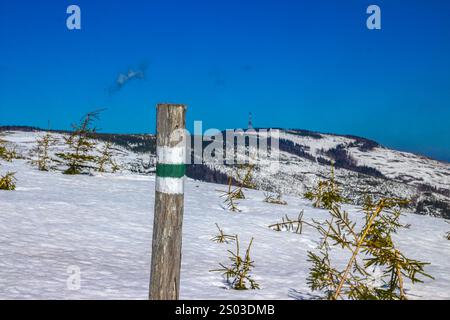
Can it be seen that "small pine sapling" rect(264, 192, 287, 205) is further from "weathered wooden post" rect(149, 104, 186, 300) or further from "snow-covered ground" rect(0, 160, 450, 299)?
"weathered wooden post" rect(149, 104, 186, 300)

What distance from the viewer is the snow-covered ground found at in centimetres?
484

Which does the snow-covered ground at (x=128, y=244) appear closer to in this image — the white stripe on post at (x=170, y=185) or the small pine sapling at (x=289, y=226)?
the small pine sapling at (x=289, y=226)

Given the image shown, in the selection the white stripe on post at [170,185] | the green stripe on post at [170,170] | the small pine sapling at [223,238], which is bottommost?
the small pine sapling at [223,238]

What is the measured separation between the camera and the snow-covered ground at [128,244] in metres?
4.84

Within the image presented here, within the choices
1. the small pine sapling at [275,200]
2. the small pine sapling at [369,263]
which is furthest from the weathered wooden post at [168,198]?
the small pine sapling at [275,200]

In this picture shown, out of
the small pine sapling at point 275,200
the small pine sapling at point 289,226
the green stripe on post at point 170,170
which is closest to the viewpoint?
the green stripe on post at point 170,170

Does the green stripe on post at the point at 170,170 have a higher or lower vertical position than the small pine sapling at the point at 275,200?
higher

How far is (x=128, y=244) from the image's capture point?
6.81 metres

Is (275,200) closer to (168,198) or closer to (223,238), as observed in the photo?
(223,238)

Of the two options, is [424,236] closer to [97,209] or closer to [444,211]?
[97,209]

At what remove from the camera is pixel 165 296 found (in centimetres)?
377

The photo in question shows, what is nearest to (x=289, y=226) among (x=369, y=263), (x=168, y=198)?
(x=369, y=263)

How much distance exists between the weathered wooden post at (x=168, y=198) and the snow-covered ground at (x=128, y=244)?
85 centimetres
